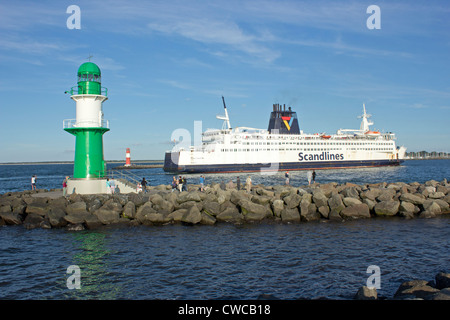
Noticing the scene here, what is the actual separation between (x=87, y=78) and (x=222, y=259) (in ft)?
40.4

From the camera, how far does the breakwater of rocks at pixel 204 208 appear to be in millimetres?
14586

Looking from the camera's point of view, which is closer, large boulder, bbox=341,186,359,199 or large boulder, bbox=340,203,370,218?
large boulder, bbox=340,203,370,218

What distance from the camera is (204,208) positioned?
49.8 ft

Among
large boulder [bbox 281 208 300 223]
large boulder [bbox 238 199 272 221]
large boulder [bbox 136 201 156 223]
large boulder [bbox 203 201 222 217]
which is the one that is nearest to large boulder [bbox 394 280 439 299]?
large boulder [bbox 281 208 300 223]

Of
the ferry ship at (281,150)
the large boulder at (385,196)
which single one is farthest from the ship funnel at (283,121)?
the large boulder at (385,196)

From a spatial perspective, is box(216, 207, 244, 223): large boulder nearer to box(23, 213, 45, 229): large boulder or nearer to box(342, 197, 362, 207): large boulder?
Result: box(342, 197, 362, 207): large boulder

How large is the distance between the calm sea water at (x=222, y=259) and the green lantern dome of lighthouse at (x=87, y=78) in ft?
23.9

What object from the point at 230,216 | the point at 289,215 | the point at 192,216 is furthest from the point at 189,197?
the point at 289,215

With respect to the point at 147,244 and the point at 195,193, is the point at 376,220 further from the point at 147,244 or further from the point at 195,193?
the point at 147,244

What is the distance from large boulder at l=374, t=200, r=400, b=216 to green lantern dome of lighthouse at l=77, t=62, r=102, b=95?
14.4 m

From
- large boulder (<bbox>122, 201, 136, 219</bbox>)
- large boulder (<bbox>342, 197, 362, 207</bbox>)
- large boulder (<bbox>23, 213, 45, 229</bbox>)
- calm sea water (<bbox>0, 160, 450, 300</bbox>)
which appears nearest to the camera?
calm sea water (<bbox>0, 160, 450, 300</bbox>)

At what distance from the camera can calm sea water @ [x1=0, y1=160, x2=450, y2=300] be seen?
7805 mm

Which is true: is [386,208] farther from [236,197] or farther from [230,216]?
[230,216]
